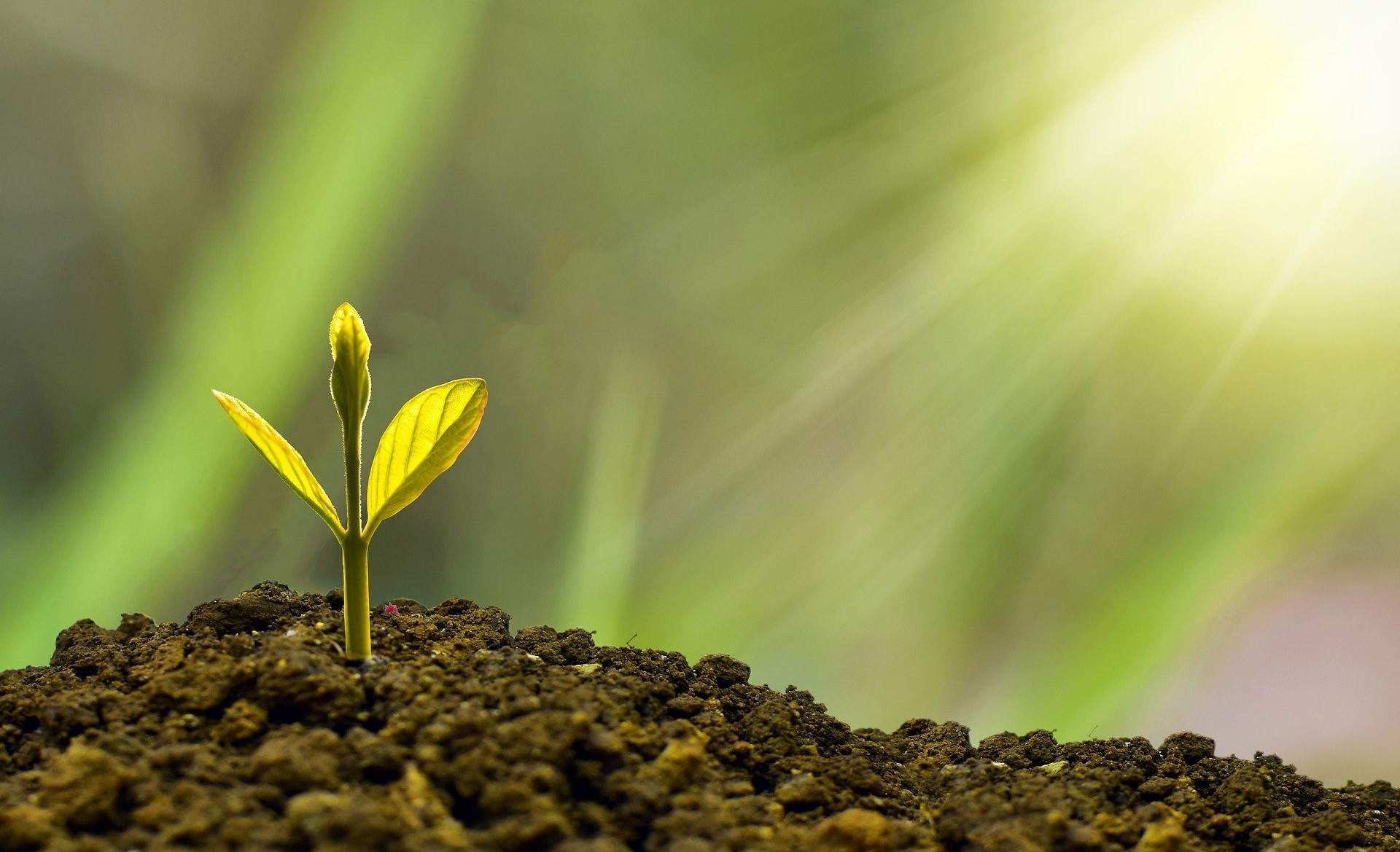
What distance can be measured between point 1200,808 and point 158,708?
136 centimetres

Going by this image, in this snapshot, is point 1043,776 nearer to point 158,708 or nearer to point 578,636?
point 578,636

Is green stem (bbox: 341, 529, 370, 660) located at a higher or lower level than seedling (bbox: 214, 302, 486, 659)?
lower

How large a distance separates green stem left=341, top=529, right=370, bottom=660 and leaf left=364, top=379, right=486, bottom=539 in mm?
51

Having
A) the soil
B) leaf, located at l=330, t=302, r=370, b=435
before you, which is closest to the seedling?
leaf, located at l=330, t=302, r=370, b=435

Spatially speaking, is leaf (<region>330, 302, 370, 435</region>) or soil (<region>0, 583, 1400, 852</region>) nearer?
soil (<region>0, 583, 1400, 852</region>)

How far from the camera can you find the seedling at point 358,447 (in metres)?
1.30

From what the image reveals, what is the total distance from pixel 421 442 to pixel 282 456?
17 centimetres

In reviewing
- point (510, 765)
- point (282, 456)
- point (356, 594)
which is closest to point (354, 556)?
point (356, 594)

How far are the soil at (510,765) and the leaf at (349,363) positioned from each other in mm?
295

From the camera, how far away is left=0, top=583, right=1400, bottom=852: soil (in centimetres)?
102

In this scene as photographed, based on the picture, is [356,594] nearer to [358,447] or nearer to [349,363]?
[358,447]

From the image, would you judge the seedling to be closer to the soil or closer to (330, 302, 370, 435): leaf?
(330, 302, 370, 435): leaf

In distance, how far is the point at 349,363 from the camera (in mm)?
1293

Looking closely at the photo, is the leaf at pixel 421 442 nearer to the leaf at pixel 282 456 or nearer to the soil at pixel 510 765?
the leaf at pixel 282 456
